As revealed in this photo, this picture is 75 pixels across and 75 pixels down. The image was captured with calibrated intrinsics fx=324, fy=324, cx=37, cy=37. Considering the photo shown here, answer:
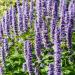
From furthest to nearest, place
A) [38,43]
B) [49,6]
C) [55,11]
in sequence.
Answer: [49,6] → [55,11] → [38,43]

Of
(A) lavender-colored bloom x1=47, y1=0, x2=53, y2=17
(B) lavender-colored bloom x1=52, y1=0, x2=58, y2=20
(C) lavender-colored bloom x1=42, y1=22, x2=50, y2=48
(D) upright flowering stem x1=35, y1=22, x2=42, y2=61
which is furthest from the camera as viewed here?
(A) lavender-colored bloom x1=47, y1=0, x2=53, y2=17

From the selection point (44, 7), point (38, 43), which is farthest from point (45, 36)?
point (44, 7)

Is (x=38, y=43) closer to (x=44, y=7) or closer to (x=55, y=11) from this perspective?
(x=55, y=11)

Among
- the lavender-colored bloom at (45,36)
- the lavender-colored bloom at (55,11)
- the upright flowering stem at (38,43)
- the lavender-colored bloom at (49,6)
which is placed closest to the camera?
the upright flowering stem at (38,43)

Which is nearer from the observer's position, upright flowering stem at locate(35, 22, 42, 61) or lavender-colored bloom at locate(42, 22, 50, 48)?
upright flowering stem at locate(35, 22, 42, 61)

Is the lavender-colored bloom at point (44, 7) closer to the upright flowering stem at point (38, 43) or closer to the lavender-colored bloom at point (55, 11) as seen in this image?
the lavender-colored bloom at point (55, 11)

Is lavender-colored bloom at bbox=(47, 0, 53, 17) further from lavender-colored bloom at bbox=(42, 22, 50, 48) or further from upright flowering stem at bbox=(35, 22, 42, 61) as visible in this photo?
upright flowering stem at bbox=(35, 22, 42, 61)

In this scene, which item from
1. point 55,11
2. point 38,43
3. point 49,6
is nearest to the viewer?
point 38,43

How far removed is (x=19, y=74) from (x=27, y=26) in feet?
3.83

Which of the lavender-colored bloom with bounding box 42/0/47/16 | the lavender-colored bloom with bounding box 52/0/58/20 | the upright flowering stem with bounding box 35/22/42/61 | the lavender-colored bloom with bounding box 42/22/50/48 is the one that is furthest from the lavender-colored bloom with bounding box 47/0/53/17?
the upright flowering stem with bounding box 35/22/42/61

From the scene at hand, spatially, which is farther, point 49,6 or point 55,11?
point 49,6

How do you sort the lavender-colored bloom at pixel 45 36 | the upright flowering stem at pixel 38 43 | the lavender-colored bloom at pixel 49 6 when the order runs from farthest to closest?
the lavender-colored bloom at pixel 49 6 < the lavender-colored bloom at pixel 45 36 < the upright flowering stem at pixel 38 43

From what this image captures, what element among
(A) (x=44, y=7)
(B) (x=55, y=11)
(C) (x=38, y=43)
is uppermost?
(A) (x=44, y=7)

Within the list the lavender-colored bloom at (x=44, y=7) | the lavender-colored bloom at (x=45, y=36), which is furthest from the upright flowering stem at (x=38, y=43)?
the lavender-colored bloom at (x=44, y=7)
